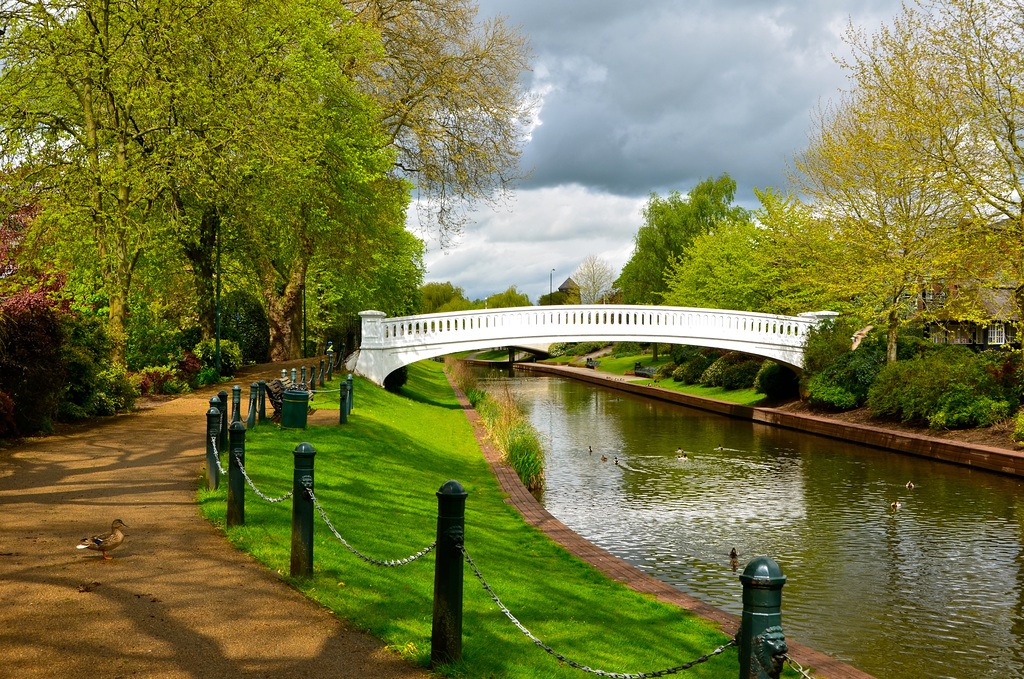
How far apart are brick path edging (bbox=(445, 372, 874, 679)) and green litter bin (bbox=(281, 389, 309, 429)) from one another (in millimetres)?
3892

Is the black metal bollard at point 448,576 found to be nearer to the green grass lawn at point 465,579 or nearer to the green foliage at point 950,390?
the green grass lawn at point 465,579

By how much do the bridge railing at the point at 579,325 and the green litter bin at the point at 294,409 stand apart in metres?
13.4

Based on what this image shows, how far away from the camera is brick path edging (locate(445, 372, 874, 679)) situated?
7.15 metres

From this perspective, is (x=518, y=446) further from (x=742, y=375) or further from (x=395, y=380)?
(x=742, y=375)

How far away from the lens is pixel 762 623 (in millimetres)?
3543

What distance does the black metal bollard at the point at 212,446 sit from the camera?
9.54 m

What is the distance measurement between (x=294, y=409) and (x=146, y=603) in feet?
29.7

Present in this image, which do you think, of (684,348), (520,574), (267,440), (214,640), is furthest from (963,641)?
(684,348)

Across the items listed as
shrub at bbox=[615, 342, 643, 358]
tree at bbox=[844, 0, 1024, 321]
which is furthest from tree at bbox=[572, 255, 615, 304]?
tree at bbox=[844, 0, 1024, 321]

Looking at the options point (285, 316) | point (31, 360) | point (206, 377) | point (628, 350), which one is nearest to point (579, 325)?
point (285, 316)

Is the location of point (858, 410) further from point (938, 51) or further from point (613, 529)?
point (613, 529)

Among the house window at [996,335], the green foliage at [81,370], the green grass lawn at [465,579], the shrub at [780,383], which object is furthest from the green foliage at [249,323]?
the house window at [996,335]

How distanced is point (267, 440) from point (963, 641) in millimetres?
10325

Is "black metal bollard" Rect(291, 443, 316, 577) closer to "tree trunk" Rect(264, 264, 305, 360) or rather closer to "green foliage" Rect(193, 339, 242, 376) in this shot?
"green foliage" Rect(193, 339, 242, 376)
